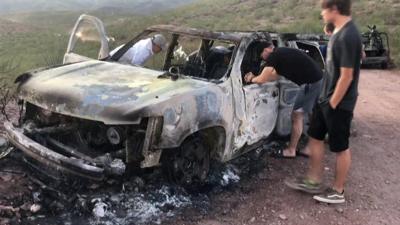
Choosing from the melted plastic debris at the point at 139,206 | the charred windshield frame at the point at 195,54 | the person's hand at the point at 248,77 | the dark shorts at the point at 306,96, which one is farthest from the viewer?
the dark shorts at the point at 306,96

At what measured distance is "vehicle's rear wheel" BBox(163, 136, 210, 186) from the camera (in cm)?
500

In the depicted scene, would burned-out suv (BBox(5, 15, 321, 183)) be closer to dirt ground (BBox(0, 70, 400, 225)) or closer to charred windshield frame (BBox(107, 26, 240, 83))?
charred windshield frame (BBox(107, 26, 240, 83))

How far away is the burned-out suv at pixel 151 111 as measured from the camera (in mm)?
4461

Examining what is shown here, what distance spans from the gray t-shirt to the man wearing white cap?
2.19 metres

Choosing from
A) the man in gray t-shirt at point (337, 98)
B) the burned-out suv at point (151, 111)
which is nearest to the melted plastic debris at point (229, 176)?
the burned-out suv at point (151, 111)

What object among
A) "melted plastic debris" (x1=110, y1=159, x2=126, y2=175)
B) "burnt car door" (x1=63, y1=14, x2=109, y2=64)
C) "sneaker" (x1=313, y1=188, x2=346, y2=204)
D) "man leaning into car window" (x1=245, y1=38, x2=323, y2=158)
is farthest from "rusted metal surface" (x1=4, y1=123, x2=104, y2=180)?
"sneaker" (x1=313, y1=188, x2=346, y2=204)

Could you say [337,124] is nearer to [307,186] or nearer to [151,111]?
[307,186]

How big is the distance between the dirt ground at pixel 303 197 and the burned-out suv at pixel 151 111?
0.39 metres

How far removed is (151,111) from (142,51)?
205 centimetres

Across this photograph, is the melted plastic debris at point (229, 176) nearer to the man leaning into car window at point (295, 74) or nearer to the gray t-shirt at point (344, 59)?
the man leaning into car window at point (295, 74)

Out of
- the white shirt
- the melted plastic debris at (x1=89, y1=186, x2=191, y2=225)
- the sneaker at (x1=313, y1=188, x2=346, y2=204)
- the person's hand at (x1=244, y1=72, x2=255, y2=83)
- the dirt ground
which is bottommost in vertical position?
Result: the dirt ground

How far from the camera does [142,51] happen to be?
248 inches

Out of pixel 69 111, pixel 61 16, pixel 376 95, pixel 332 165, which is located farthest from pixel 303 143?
pixel 61 16

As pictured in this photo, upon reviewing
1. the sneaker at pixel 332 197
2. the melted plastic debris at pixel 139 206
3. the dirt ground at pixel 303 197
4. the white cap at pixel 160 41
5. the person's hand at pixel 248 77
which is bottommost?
the dirt ground at pixel 303 197
